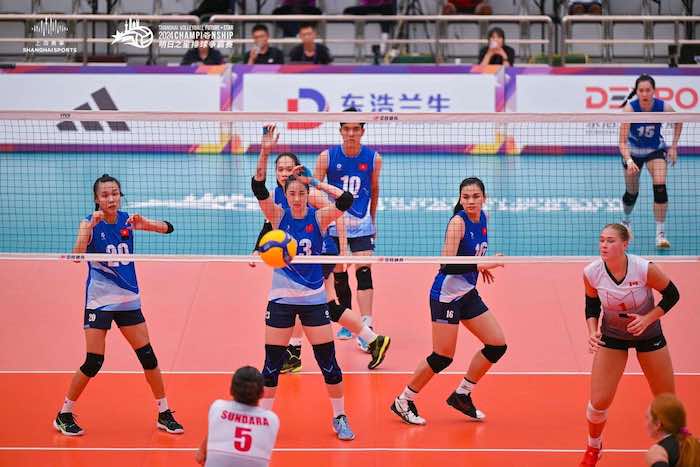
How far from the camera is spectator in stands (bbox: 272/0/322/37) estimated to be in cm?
2383

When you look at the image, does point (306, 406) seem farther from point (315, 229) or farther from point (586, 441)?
point (586, 441)

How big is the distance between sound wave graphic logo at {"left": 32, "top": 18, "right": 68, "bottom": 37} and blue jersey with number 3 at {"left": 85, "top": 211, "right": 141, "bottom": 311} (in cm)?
1502

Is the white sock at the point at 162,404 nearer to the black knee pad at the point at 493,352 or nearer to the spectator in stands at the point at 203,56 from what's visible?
the black knee pad at the point at 493,352

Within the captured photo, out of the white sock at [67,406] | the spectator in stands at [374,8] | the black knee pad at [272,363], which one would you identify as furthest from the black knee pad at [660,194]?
the spectator in stands at [374,8]

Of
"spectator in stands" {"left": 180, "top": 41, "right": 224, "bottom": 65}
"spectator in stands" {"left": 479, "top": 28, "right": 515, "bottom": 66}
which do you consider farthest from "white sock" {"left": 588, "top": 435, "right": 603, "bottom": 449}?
"spectator in stands" {"left": 180, "top": 41, "right": 224, "bottom": 65}

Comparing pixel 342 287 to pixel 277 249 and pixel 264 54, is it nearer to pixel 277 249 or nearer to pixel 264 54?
pixel 277 249

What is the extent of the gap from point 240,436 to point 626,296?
344 centimetres

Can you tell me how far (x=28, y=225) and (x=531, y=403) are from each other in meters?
9.46

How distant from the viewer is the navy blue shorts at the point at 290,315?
897 centimetres

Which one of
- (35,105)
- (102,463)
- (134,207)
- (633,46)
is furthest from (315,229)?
(633,46)

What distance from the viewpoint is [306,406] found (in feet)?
33.7

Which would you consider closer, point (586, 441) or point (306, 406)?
point (586, 441)

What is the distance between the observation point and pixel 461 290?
948cm

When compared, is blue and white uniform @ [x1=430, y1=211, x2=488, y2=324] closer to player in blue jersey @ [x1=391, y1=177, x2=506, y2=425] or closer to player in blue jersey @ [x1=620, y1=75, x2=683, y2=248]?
player in blue jersey @ [x1=391, y1=177, x2=506, y2=425]
